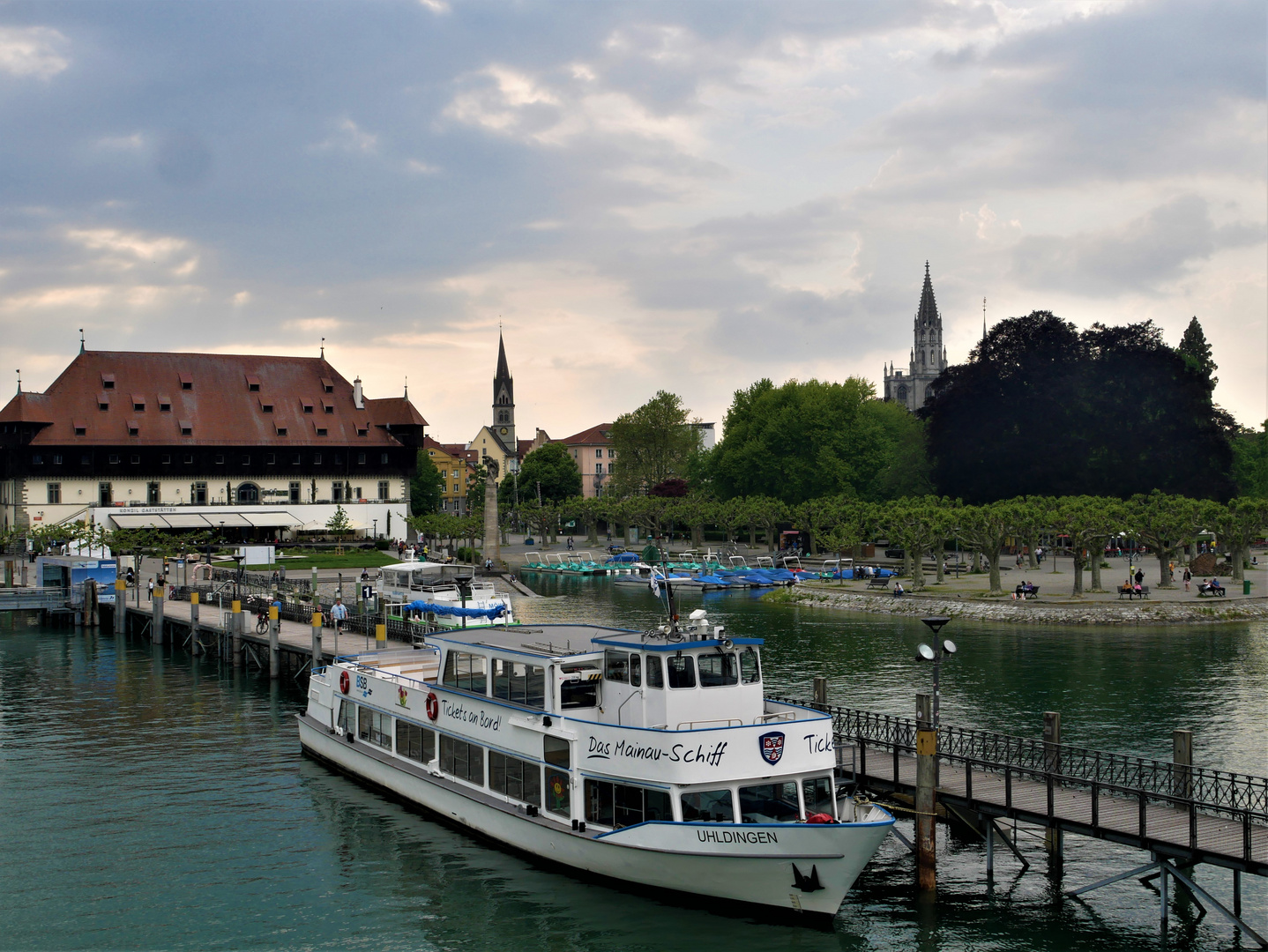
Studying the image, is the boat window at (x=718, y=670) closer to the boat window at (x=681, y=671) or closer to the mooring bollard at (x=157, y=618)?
the boat window at (x=681, y=671)

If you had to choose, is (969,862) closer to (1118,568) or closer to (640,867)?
(640,867)

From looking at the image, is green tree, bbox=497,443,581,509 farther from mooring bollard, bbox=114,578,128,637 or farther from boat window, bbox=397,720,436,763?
boat window, bbox=397,720,436,763

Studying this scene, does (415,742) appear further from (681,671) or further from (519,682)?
(681,671)

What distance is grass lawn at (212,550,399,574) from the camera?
291ft

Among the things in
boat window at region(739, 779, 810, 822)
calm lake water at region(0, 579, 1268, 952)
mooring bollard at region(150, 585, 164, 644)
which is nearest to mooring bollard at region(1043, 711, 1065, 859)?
calm lake water at region(0, 579, 1268, 952)

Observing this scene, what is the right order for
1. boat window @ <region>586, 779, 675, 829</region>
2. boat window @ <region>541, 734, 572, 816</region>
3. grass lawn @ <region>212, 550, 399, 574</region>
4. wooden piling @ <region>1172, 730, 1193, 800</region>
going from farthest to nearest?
grass lawn @ <region>212, 550, 399, 574</region>, boat window @ <region>541, 734, 572, 816</region>, wooden piling @ <region>1172, 730, 1193, 800</region>, boat window @ <region>586, 779, 675, 829</region>

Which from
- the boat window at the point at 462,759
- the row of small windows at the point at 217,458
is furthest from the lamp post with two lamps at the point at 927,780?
the row of small windows at the point at 217,458

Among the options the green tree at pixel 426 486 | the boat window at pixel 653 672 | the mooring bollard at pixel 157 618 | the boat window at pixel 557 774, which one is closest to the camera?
the boat window at pixel 653 672

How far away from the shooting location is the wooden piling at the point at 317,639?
44781 mm

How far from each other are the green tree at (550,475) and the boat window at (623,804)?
14266cm

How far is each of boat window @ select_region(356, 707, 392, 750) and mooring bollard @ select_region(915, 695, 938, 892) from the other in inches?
586

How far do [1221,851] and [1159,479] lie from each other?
75.3 meters

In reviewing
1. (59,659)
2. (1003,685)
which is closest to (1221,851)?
(1003,685)

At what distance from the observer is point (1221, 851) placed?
20.0 meters
